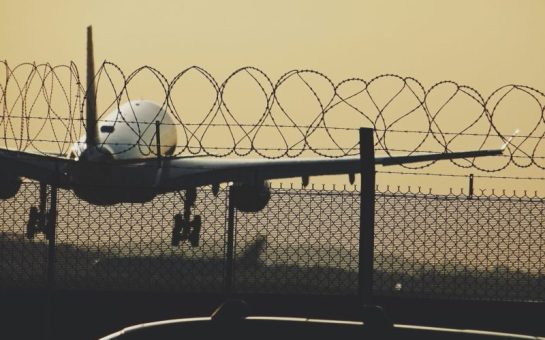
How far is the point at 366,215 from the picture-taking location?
10930 mm

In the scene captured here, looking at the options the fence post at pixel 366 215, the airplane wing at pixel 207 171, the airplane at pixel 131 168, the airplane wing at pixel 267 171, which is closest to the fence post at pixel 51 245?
the fence post at pixel 366 215

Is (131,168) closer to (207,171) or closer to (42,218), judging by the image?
(207,171)

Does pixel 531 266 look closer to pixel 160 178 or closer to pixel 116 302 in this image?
pixel 116 302

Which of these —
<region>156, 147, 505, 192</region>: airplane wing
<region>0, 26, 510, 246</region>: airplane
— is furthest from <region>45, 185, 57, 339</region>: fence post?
<region>156, 147, 505, 192</region>: airplane wing

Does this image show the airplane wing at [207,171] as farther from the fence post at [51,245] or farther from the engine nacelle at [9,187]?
the fence post at [51,245]

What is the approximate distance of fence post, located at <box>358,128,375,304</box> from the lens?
10.9 metres

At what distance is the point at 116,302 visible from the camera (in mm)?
14820

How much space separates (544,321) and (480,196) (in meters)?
1.79

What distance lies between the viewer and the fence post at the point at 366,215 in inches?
430

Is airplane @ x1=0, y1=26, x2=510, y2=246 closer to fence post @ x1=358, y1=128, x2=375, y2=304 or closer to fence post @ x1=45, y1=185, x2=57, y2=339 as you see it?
fence post @ x1=45, y1=185, x2=57, y2=339

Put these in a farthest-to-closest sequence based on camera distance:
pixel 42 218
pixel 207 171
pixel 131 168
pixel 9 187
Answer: pixel 207 171, pixel 131 168, pixel 9 187, pixel 42 218

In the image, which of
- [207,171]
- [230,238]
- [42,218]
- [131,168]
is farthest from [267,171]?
[230,238]

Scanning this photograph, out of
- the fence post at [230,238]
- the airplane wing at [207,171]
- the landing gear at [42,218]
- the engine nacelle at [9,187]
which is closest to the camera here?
the landing gear at [42,218]

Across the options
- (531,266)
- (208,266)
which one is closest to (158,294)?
(531,266)
